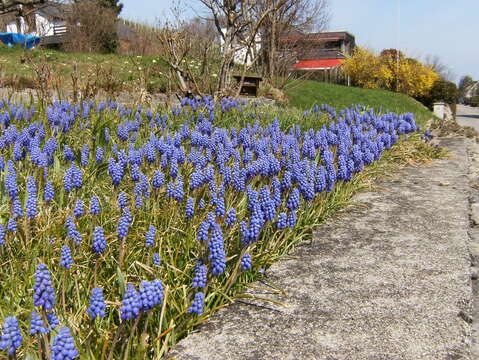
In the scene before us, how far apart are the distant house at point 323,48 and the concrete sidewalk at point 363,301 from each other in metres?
20.3

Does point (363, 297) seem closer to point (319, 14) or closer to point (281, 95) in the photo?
point (281, 95)

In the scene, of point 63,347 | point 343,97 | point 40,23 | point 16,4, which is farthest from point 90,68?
point 16,4

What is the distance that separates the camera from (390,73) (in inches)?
1045

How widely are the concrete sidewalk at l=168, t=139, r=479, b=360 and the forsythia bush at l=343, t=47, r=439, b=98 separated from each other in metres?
25.0

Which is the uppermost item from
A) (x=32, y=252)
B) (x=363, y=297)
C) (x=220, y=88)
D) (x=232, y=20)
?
(x=232, y=20)

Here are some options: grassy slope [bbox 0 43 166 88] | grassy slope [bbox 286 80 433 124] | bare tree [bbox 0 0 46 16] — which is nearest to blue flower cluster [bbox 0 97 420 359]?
grassy slope [bbox 0 43 166 88]

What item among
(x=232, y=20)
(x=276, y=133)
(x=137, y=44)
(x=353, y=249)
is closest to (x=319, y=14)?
(x=137, y=44)

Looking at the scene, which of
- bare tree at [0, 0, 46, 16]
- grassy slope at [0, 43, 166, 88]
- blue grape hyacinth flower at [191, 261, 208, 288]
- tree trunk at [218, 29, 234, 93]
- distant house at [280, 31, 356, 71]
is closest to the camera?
blue grape hyacinth flower at [191, 261, 208, 288]

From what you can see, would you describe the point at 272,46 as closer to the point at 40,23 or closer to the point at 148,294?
the point at 40,23

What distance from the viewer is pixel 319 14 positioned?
76.4 feet

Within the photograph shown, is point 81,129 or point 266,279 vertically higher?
point 81,129

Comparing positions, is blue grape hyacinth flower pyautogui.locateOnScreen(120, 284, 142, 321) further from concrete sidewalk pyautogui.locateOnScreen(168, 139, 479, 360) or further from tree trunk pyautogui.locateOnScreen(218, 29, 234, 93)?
tree trunk pyautogui.locateOnScreen(218, 29, 234, 93)

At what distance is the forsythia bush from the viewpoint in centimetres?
2569

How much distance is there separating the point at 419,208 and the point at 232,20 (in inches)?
246
